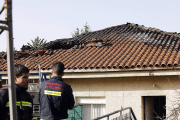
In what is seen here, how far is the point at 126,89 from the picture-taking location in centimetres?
1156

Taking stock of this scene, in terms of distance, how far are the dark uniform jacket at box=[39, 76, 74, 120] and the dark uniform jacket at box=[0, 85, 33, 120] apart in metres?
0.63

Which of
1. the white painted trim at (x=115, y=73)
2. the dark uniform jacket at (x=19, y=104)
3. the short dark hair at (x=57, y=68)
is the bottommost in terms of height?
the white painted trim at (x=115, y=73)

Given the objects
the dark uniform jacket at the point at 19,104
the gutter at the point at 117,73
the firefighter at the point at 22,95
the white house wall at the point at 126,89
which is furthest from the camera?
the white house wall at the point at 126,89

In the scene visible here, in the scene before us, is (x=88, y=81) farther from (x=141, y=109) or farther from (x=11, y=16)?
(x=11, y=16)

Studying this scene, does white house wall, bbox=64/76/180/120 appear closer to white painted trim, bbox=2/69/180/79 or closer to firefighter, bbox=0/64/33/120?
white painted trim, bbox=2/69/180/79

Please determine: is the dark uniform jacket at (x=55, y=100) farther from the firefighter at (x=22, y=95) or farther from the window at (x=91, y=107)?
the window at (x=91, y=107)

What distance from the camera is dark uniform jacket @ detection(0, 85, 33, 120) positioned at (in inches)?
134

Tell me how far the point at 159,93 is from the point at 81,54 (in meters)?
4.32

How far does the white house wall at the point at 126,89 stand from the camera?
11.0 metres

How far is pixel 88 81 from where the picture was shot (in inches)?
477

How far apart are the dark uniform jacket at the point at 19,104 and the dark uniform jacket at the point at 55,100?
63 cm

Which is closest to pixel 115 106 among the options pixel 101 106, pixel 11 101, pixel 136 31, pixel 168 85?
pixel 101 106

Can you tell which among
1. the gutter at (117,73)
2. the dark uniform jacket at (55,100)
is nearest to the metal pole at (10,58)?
the dark uniform jacket at (55,100)

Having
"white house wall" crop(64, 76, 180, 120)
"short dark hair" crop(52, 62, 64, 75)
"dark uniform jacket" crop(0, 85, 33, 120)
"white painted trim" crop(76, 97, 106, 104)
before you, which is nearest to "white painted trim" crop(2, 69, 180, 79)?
"white house wall" crop(64, 76, 180, 120)
